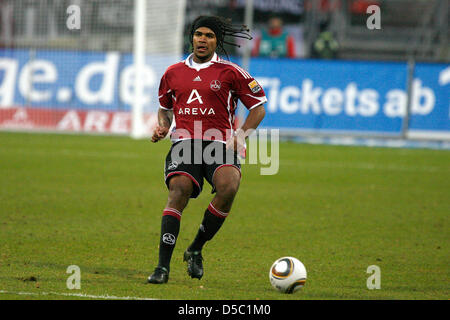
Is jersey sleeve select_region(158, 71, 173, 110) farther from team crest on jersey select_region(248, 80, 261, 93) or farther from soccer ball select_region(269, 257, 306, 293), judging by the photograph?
soccer ball select_region(269, 257, 306, 293)

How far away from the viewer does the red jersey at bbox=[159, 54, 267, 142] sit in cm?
660

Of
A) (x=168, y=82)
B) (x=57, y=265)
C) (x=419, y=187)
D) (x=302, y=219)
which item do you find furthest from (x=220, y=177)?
(x=419, y=187)

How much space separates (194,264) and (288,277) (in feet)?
2.99

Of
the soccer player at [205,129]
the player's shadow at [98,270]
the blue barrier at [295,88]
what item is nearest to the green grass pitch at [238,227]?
the player's shadow at [98,270]

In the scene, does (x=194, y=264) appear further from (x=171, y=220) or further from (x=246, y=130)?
(x=246, y=130)

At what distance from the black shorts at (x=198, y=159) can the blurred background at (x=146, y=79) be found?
12821 mm

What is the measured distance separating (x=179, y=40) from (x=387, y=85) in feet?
17.8

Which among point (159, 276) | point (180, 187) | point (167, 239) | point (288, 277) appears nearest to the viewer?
point (288, 277)

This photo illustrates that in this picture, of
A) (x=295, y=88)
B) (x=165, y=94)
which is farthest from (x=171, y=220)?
(x=295, y=88)

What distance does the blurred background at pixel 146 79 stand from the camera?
19828mm

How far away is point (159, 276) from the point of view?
6.16m

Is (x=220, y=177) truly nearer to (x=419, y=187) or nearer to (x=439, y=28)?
(x=419, y=187)

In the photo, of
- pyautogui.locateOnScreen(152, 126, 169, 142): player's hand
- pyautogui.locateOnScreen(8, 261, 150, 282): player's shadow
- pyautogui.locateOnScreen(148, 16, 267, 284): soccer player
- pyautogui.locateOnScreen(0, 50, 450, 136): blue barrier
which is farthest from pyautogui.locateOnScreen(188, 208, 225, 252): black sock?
pyautogui.locateOnScreen(0, 50, 450, 136): blue barrier

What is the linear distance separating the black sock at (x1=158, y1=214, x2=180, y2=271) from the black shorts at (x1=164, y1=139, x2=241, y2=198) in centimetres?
34
